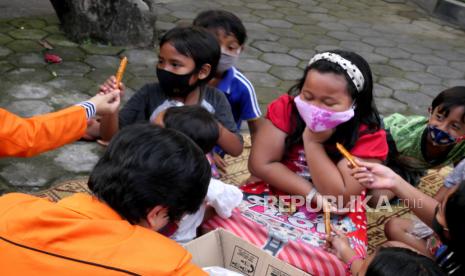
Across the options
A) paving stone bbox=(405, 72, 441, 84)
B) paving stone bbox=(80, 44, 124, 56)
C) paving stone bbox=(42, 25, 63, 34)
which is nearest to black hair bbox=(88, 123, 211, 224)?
paving stone bbox=(80, 44, 124, 56)

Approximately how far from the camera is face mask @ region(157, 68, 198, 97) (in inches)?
89.7

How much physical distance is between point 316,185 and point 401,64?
333 centimetres

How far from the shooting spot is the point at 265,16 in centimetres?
595

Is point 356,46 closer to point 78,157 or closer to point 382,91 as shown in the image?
point 382,91

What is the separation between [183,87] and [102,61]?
206cm

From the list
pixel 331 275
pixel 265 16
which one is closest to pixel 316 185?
pixel 331 275

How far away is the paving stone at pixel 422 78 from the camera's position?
477 cm

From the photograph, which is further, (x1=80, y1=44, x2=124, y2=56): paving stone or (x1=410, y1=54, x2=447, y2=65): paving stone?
(x1=410, y1=54, x2=447, y2=65): paving stone

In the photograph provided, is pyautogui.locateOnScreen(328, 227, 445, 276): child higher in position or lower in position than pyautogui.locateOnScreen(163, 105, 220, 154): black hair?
higher

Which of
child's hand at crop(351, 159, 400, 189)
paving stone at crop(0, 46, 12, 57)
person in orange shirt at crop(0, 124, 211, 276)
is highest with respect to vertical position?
person in orange shirt at crop(0, 124, 211, 276)

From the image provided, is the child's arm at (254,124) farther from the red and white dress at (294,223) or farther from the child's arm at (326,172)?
the child's arm at (326,172)

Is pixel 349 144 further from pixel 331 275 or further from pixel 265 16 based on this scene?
pixel 265 16

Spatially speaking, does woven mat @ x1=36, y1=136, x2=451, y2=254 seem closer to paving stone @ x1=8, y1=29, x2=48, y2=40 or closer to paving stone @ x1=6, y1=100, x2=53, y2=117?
paving stone @ x1=6, y1=100, x2=53, y2=117

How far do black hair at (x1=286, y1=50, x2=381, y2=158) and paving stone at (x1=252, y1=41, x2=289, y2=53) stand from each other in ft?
8.77
